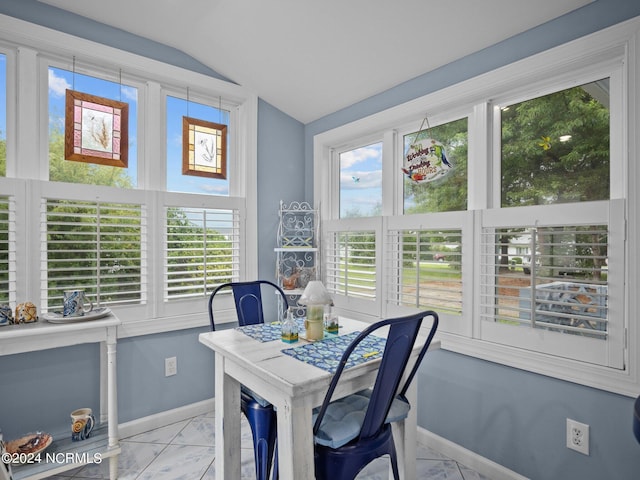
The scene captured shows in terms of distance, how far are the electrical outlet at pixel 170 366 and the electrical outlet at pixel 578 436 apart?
2.36 meters

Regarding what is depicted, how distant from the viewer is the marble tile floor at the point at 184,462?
6.52 ft

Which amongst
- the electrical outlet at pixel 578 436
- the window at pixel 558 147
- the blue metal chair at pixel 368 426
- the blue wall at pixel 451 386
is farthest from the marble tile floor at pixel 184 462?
A: the window at pixel 558 147

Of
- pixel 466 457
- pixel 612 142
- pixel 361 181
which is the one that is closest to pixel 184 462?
pixel 466 457

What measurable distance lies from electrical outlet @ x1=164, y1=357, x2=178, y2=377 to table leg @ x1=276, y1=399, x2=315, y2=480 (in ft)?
5.10

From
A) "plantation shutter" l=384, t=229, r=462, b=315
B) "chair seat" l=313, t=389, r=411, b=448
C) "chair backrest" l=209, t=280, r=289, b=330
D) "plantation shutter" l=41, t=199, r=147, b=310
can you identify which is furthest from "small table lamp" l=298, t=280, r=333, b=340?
"plantation shutter" l=41, t=199, r=147, b=310

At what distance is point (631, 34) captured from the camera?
4.95 feet

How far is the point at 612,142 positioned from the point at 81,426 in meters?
3.02

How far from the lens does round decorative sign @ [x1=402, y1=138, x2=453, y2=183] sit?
229 centimetres

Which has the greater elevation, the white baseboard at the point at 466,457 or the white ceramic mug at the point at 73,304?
the white ceramic mug at the point at 73,304

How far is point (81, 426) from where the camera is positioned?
199cm

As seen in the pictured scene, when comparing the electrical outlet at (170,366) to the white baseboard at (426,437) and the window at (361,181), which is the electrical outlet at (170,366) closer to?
the white baseboard at (426,437)

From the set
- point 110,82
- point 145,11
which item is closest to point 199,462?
point 110,82

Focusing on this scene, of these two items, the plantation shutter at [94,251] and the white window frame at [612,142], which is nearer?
the white window frame at [612,142]

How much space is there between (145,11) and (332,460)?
2606mm
